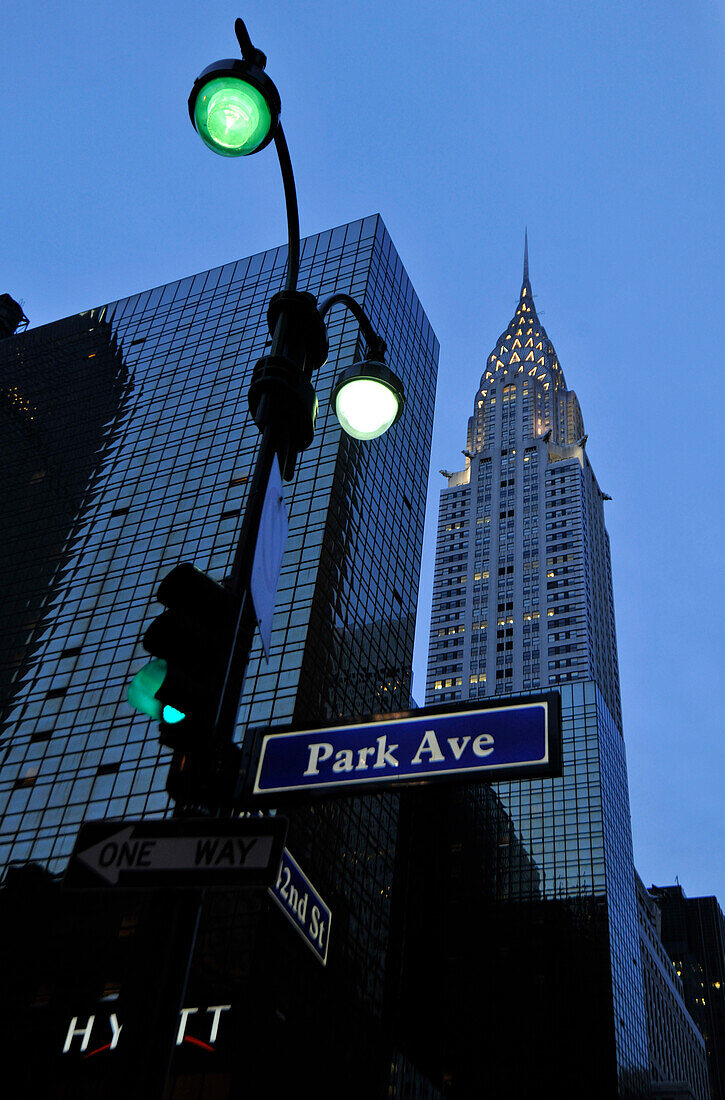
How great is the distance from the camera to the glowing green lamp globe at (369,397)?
8.54 metres

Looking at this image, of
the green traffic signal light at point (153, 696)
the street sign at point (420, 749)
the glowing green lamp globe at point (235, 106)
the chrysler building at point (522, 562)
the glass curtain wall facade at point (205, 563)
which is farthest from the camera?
the chrysler building at point (522, 562)

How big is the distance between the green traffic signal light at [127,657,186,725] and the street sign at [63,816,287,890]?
563 millimetres

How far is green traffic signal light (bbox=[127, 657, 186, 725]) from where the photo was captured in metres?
5.59

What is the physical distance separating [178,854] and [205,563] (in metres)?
70.8

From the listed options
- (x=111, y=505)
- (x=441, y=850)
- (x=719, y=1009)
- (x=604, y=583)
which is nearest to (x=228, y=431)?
(x=111, y=505)

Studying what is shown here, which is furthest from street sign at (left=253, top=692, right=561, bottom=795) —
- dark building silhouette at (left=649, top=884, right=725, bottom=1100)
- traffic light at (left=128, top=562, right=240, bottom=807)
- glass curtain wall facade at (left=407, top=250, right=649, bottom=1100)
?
dark building silhouette at (left=649, top=884, right=725, bottom=1100)

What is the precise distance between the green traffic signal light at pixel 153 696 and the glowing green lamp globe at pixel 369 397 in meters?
3.48

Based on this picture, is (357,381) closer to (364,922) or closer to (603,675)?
(364,922)

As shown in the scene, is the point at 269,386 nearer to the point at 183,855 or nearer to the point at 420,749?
the point at 420,749

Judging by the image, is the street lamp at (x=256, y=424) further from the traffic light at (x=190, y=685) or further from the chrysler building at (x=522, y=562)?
the chrysler building at (x=522, y=562)

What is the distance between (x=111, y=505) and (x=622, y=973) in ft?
224

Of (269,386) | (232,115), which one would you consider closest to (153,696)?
(269,386)

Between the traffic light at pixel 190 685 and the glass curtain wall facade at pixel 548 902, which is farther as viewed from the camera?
the glass curtain wall facade at pixel 548 902

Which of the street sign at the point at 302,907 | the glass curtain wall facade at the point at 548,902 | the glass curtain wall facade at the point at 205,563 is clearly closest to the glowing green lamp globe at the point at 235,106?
the street sign at the point at 302,907
